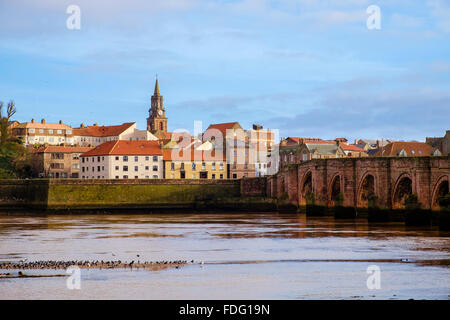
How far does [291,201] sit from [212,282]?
2314 inches

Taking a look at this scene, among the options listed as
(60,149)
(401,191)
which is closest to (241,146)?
(60,149)

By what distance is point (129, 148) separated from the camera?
113562 millimetres

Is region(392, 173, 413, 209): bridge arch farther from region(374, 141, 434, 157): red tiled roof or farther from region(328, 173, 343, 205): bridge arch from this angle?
region(374, 141, 434, 157): red tiled roof

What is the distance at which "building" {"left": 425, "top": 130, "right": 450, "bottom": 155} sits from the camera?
3996 inches

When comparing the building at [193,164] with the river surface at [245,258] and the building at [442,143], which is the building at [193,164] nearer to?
the building at [442,143]

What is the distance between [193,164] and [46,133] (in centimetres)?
6738

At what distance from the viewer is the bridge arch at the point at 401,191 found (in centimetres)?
6044

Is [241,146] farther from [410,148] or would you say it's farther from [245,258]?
[245,258]

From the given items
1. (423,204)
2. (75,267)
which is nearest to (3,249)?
(75,267)

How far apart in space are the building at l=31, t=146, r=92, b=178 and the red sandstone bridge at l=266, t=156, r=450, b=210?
50.9 meters

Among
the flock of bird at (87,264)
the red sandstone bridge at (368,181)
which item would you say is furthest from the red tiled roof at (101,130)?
the flock of bird at (87,264)

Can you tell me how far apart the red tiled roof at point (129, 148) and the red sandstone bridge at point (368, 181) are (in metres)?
29.4
